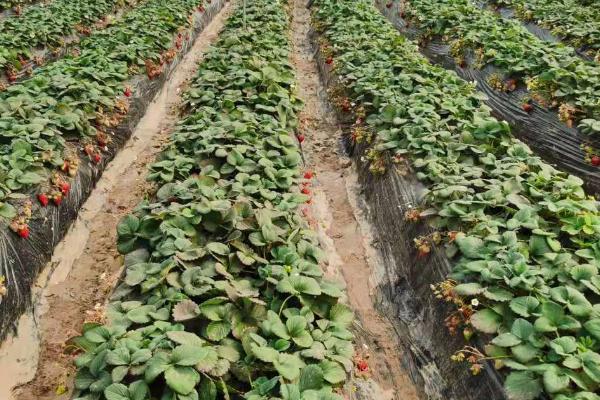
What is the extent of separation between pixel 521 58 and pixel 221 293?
586 cm

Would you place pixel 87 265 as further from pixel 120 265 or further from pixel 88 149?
pixel 88 149

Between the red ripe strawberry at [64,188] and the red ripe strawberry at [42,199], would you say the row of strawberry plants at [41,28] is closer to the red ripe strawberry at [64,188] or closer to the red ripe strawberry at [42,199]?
the red ripe strawberry at [64,188]

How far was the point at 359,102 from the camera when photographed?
6656 millimetres

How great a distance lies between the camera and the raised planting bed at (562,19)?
822 cm

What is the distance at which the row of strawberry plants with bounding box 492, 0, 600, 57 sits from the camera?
820cm

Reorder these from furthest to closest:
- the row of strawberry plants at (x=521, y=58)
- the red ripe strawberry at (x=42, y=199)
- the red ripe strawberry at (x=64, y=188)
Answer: the row of strawberry plants at (x=521, y=58)
the red ripe strawberry at (x=64, y=188)
the red ripe strawberry at (x=42, y=199)

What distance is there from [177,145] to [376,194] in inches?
87.6

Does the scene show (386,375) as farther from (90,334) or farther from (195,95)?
(195,95)

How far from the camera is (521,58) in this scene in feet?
22.3

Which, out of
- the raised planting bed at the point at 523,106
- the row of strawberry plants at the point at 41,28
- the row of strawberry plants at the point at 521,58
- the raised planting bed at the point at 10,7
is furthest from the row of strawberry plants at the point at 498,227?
the raised planting bed at the point at 10,7

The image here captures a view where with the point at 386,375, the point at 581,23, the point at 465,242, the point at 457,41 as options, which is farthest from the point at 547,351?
the point at 581,23

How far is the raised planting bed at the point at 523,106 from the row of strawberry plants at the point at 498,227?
0.83 m

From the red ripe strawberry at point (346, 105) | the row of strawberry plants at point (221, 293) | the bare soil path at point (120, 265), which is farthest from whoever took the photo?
the red ripe strawberry at point (346, 105)

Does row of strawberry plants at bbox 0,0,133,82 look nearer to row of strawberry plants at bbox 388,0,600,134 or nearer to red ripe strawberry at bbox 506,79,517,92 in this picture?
row of strawberry plants at bbox 388,0,600,134
